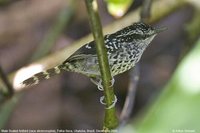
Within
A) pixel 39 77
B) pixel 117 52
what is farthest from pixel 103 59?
pixel 117 52

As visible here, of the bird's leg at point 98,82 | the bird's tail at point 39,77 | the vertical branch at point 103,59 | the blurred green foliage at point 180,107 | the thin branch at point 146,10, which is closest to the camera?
the blurred green foliage at point 180,107

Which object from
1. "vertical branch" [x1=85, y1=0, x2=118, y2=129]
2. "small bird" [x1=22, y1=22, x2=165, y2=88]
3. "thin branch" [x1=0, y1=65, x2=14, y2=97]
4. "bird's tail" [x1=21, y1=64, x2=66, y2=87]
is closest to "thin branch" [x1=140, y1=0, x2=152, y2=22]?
"small bird" [x1=22, y1=22, x2=165, y2=88]

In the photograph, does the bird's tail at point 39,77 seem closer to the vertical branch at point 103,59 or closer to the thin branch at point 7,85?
the vertical branch at point 103,59

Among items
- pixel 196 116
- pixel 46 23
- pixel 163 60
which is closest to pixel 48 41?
pixel 46 23

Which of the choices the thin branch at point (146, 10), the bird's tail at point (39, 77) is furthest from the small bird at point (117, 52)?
the thin branch at point (146, 10)

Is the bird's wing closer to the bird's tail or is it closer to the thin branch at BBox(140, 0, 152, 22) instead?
the bird's tail

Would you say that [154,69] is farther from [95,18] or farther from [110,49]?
[95,18]
